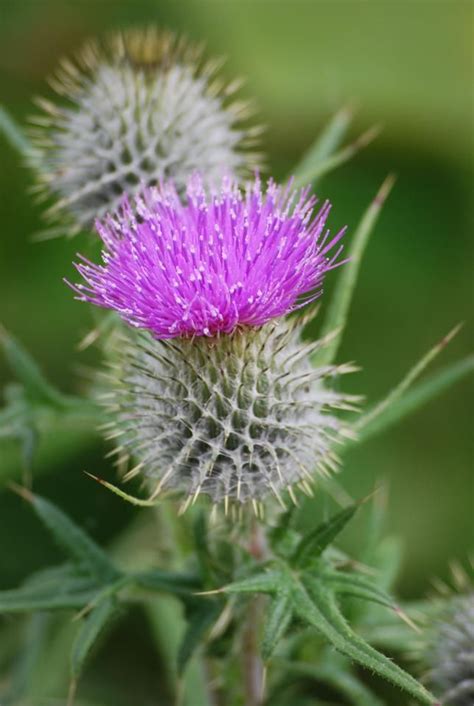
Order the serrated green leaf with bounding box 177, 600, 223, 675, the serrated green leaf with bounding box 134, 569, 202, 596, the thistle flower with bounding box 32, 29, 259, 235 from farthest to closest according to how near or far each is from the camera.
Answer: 1. the thistle flower with bounding box 32, 29, 259, 235
2. the serrated green leaf with bounding box 134, 569, 202, 596
3. the serrated green leaf with bounding box 177, 600, 223, 675

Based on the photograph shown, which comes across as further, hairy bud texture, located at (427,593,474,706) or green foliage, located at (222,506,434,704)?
hairy bud texture, located at (427,593,474,706)

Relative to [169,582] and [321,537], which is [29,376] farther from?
[321,537]

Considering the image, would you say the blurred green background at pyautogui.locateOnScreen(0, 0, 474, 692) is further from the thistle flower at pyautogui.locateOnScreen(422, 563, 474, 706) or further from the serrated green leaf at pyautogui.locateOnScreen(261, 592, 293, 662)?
the serrated green leaf at pyautogui.locateOnScreen(261, 592, 293, 662)

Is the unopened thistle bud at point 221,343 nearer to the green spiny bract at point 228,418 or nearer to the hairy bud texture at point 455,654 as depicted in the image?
the green spiny bract at point 228,418

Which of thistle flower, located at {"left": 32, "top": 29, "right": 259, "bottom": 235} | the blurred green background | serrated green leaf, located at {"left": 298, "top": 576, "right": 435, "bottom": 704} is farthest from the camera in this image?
the blurred green background

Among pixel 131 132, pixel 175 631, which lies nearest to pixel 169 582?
pixel 175 631

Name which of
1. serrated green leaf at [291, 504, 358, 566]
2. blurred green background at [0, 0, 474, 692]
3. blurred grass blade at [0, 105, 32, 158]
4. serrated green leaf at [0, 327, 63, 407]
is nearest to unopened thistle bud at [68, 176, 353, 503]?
serrated green leaf at [291, 504, 358, 566]

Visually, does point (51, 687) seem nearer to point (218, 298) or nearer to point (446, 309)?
point (218, 298)

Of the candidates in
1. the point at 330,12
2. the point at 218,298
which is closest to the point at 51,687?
the point at 218,298
